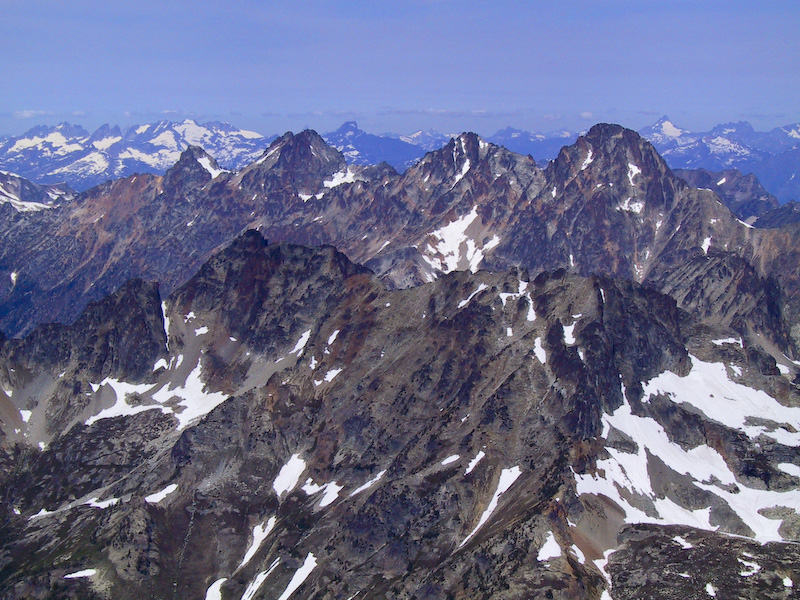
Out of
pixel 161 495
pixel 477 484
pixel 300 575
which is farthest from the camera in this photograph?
pixel 161 495

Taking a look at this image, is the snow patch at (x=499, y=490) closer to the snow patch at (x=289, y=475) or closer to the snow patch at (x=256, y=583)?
the snow patch at (x=256, y=583)

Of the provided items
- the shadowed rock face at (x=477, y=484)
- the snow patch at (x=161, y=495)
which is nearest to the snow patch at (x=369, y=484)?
the shadowed rock face at (x=477, y=484)

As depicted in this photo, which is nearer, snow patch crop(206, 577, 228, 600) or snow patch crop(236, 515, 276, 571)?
snow patch crop(206, 577, 228, 600)

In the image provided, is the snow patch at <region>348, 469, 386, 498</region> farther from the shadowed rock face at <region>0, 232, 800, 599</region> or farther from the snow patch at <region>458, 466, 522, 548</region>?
the snow patch at <region>458, 466, 522, 548</region>

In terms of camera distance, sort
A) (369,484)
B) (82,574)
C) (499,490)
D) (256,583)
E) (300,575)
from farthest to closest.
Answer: (369,484) < (82,574) < (256,583) < (300,575) < (499,490)

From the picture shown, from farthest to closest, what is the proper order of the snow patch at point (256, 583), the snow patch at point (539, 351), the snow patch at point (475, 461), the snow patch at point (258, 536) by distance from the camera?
the snow patch at point (539, 351) < the snow patch at point (258, 536) < the snow patch at point (475, 461) < the snow patch at point (256, 583)

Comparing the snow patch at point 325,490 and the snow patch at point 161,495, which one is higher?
the snow patch at point 325,490

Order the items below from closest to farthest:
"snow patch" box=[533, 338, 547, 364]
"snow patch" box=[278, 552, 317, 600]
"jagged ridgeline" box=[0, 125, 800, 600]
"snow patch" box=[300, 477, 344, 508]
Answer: "jagged ridgeline" box=[0, 125, 800, 600], "snow patch" box=[278, 552, 317, 600], "snow patch" box=[300, 477, 344, 508], "snow patch" box=[533, 338, 547, 364]

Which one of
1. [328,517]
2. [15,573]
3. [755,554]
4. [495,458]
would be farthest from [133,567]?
[755,554]

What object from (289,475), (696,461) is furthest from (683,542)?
(289,475)

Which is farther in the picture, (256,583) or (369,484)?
(369,484)

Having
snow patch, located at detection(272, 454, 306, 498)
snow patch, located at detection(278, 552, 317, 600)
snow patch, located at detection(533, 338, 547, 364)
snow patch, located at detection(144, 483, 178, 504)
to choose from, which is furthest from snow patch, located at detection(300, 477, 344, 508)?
snow patch, located at detection(533, 338, 547, 364)

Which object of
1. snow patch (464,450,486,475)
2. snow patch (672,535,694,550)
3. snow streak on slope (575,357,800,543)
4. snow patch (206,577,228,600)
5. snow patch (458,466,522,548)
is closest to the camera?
snow patch (672,535,694,550)

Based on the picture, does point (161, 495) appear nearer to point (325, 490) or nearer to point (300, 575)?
point (325, 490)
